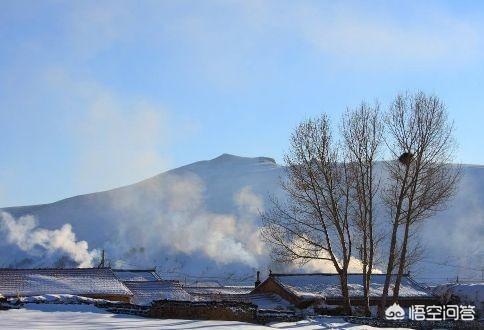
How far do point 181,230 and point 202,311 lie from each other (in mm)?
130102

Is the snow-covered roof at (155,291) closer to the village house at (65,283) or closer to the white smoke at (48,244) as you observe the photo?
the village house at (65,283)

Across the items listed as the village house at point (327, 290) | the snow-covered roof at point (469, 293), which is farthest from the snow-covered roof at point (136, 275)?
the snow-covered roof at point (469, 293)

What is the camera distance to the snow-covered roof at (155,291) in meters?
48.7

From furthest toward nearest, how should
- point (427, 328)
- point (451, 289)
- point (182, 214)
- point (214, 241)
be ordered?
1. point (182, 214)
2. point (214, 241)
3. point (451, 289)
4. point (427, 328)

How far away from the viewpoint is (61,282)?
1791 inches

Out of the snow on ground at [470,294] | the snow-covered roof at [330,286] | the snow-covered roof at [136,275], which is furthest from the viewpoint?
the snow-covered roof at [136,275]

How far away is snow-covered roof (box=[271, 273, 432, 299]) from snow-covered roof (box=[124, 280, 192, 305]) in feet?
23.1

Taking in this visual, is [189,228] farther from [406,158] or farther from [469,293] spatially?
[406,158]

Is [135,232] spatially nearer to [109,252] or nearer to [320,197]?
Answer: [109,252]

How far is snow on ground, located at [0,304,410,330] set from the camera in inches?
707

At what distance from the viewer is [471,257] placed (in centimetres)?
12731

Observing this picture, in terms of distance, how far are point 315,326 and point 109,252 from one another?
4700 inches

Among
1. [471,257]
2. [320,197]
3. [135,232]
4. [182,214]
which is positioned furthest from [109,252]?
[320,197]

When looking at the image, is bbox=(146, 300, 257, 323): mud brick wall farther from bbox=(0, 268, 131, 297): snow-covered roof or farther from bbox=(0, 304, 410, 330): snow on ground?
bbox=(0, 268, 131, 297): snow-covered roof
